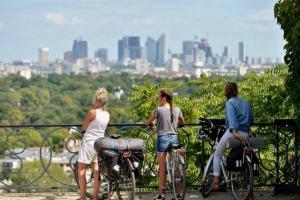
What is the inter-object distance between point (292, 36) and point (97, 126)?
114 inches

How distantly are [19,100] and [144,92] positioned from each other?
475 ft

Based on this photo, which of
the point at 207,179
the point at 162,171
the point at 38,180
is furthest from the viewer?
the point at 38,180

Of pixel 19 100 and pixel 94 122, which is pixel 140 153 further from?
pixel 19 100

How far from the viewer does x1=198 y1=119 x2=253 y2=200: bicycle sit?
10898mm

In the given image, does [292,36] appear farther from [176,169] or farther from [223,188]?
[223,188]

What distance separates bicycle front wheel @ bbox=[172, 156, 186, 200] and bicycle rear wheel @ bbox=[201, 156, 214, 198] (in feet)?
1.96

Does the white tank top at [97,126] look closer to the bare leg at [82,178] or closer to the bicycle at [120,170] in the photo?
the bicycle at [120,170]

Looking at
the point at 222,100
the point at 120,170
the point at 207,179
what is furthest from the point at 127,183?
the point at 222,100

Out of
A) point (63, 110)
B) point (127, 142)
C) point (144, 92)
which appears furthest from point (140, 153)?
point (63, 110)

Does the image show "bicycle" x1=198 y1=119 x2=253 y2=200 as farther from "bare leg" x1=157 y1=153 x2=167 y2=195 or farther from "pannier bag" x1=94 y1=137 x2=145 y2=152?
"pannier bag" x1=94 y1=137 x2=145 y2=152

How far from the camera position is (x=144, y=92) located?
2267 centimetres

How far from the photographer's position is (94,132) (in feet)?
35.7

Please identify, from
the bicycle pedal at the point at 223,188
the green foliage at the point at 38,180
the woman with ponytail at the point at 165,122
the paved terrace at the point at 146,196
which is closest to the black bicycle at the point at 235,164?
the bicycle pedal at the point at 223,188

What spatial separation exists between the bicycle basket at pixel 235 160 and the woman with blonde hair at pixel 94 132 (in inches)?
71.0
